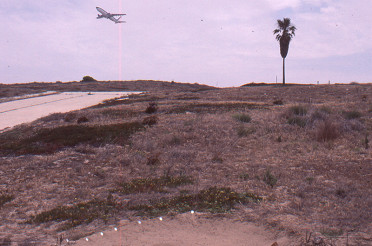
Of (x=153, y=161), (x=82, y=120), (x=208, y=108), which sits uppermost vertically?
(x=208, y=108)

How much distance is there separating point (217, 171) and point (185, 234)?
4.73 m

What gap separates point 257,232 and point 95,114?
1965cm

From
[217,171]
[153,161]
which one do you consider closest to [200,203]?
[217,171]

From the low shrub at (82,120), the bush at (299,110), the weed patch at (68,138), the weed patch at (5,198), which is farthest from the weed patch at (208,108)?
the weed patch at (5,198)

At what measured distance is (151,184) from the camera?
416 inches

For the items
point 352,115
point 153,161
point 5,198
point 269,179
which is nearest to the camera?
point 5,198

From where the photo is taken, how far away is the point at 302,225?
7.28 meters

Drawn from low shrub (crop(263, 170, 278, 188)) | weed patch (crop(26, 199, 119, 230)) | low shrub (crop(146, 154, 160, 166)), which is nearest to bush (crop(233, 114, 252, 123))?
low shrub (crop(146, 154, 160, 166))

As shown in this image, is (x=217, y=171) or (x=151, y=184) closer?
(x=151, y=184)

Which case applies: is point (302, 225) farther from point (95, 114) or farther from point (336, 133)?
point (95, 114)

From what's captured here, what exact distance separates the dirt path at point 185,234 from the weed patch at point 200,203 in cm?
44

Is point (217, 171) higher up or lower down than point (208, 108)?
lower down

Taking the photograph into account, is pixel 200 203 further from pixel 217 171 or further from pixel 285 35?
pixel 285 35

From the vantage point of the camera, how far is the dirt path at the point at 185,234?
687 centimetres
